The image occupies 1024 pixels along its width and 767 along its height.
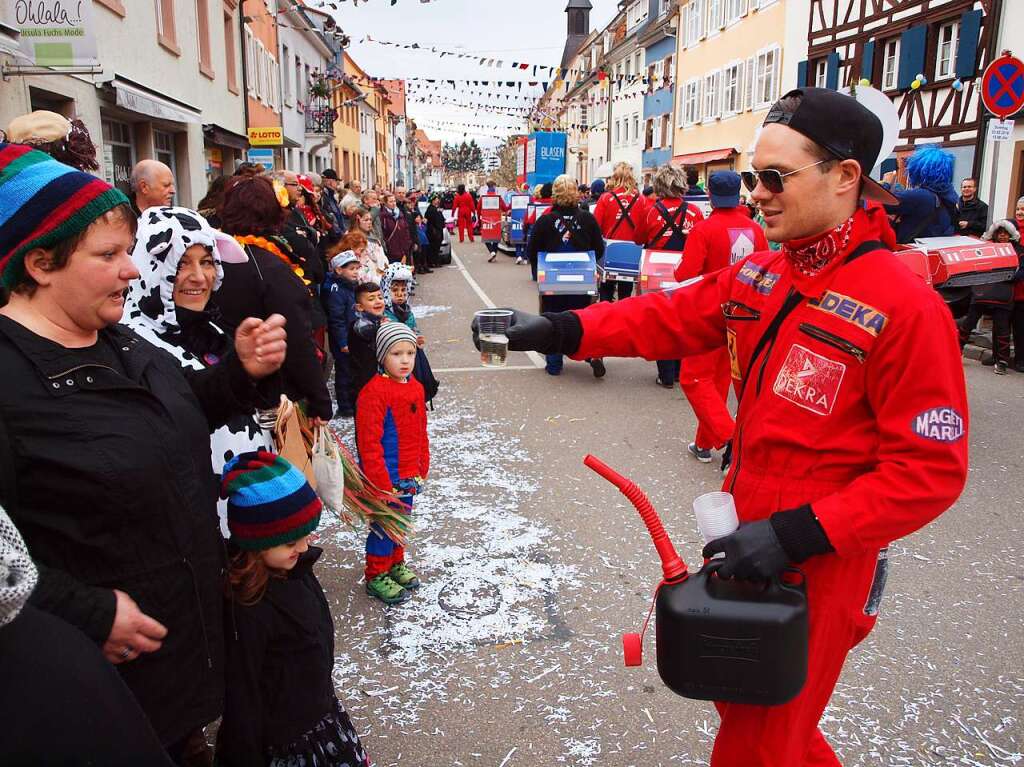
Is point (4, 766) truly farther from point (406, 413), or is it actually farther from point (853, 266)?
point (406, 413)

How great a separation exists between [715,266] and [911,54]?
16.4m

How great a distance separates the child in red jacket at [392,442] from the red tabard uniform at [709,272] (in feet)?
7.75

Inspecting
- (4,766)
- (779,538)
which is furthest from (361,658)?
(4,766)

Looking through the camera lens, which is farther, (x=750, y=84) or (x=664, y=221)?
(x=750, y=84)

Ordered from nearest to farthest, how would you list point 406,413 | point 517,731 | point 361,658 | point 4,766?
point 4,766 → point 517,731 → point 361,658 → point 406,413

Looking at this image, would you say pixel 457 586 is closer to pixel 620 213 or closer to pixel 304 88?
pixel 620 213

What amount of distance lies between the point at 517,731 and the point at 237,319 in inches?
85.2

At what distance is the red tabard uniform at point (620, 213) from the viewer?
934 centimetres

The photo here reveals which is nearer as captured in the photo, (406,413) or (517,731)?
(517,731)

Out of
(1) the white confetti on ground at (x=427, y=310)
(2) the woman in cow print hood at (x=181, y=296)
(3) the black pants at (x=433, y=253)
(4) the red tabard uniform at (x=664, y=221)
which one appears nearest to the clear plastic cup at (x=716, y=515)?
(2) the woman in cow print hood at (x=181, y=296)

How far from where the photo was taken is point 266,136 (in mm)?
21125

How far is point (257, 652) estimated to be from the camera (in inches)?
93.3

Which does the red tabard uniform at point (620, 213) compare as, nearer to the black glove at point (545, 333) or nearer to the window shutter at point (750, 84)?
the black glove at point (545, 333)

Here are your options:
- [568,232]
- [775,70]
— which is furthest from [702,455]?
[775,70]
